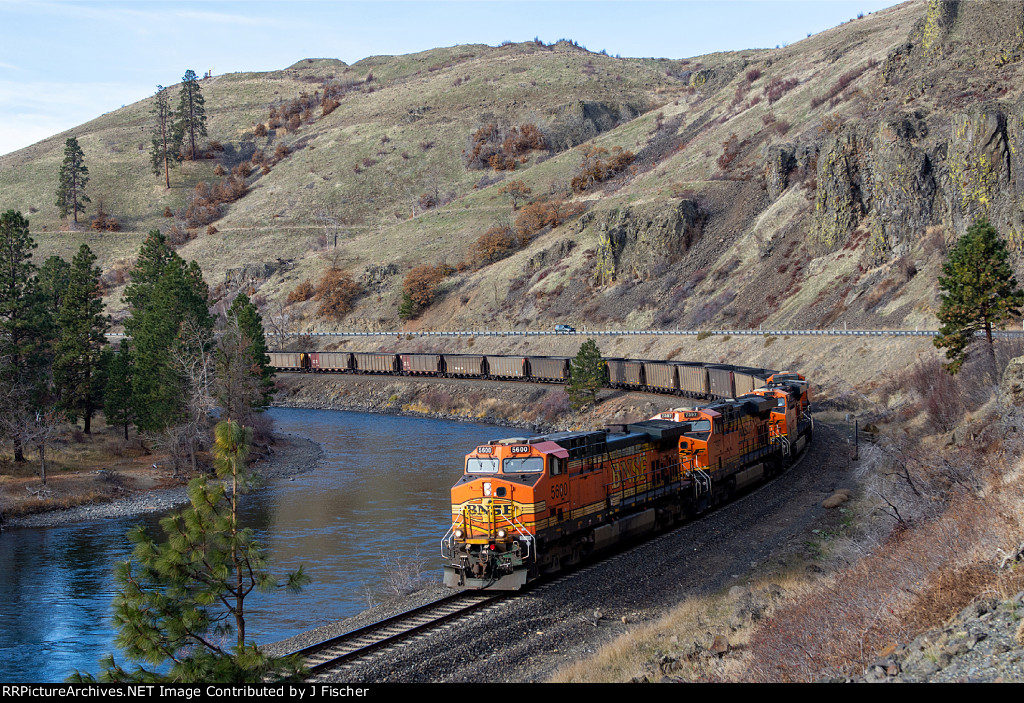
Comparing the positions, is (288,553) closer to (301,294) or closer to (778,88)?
(301,294)

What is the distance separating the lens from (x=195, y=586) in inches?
500

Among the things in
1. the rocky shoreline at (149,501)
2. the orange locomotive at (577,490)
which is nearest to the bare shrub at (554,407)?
the rocky shoreline at (149,501)

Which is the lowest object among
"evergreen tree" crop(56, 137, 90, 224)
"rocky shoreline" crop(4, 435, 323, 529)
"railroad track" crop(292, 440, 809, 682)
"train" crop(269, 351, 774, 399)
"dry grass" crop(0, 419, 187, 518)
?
"rocky shoreline" crop(4, 435, 323, 529)

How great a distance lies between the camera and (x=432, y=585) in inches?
1065

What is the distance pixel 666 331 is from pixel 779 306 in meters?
11.7

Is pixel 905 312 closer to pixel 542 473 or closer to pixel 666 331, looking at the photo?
pixel 666 331

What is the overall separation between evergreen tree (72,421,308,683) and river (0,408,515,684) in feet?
12.4

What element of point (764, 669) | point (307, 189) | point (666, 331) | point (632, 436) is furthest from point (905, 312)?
point (307, 189)

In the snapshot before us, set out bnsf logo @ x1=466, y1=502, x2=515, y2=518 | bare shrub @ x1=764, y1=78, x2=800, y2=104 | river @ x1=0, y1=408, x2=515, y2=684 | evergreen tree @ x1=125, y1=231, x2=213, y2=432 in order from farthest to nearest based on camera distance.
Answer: bare shrub @ x1=764, y1=78, x2=800, y2=104
evergreen tree @ x1=125, y1=231, x2=213, y2=432
river @ x1=0, y1=408, x2=515, y2=684
bnsf logo @ x1=466, y1=502, x2=515, y2=518

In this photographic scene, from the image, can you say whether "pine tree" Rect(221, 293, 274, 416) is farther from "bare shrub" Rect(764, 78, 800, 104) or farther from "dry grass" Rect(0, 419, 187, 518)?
"bare shrub" Rect(764, 78, 800, 104)

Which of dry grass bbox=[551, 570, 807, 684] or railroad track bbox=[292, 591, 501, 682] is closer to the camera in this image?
dry grass bbox=[551, 570, 807, 684]

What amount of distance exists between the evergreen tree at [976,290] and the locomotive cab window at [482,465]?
1206 inches

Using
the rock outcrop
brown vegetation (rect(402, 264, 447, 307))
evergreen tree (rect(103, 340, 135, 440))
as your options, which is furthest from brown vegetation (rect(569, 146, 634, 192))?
evergreen tree (rect(103, 340, 135, 440))

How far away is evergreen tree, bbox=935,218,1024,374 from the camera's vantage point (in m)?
41.9
